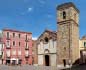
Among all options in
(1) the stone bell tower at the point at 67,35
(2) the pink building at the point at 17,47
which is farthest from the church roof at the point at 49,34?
(2) the pink building at the point at 17,47

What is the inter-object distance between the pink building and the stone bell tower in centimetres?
1976

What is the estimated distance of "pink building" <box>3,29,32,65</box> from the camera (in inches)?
2377

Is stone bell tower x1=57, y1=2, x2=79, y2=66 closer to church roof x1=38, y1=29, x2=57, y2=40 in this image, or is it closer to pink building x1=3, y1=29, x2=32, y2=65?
church roof x1=38, y1=29, x2=57, y2=40

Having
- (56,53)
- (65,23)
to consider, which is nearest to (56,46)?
(56,53)

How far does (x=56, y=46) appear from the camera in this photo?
145 ft

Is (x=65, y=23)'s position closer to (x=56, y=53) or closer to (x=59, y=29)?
(x=59, y=29)

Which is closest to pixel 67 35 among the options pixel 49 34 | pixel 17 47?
pixel 49 34

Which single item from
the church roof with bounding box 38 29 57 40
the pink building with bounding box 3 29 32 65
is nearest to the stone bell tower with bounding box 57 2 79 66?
the church roof with bounding box 38 29 57 40

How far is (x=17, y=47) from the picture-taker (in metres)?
62.3

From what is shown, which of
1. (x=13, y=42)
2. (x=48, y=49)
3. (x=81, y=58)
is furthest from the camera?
(x=13, y=42)

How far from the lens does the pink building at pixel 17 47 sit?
60.4 meters

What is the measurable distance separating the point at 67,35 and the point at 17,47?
2241cm

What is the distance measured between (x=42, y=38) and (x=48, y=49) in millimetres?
2534

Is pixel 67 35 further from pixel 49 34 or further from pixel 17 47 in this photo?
pixel 17 47
